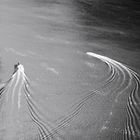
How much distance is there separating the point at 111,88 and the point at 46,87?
0.17 meters

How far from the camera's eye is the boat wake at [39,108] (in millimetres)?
601

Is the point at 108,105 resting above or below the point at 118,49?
below

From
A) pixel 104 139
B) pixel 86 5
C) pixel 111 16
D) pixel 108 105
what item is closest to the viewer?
pixel 104 139

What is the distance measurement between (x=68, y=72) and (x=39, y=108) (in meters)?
0.19

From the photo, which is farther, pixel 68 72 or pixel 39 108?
pixel 68 72

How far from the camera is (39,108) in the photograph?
679 millimetres

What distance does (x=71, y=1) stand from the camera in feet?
4.59

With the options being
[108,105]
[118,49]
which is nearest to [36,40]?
[118,49]

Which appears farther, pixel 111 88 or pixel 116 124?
pixel 111 88

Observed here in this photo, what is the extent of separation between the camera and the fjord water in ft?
2.08

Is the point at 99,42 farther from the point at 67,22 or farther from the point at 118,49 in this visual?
the point at 67,22

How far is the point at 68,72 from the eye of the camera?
0.84m

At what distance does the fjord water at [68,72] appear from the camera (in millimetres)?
635

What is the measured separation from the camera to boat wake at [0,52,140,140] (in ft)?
1.97
